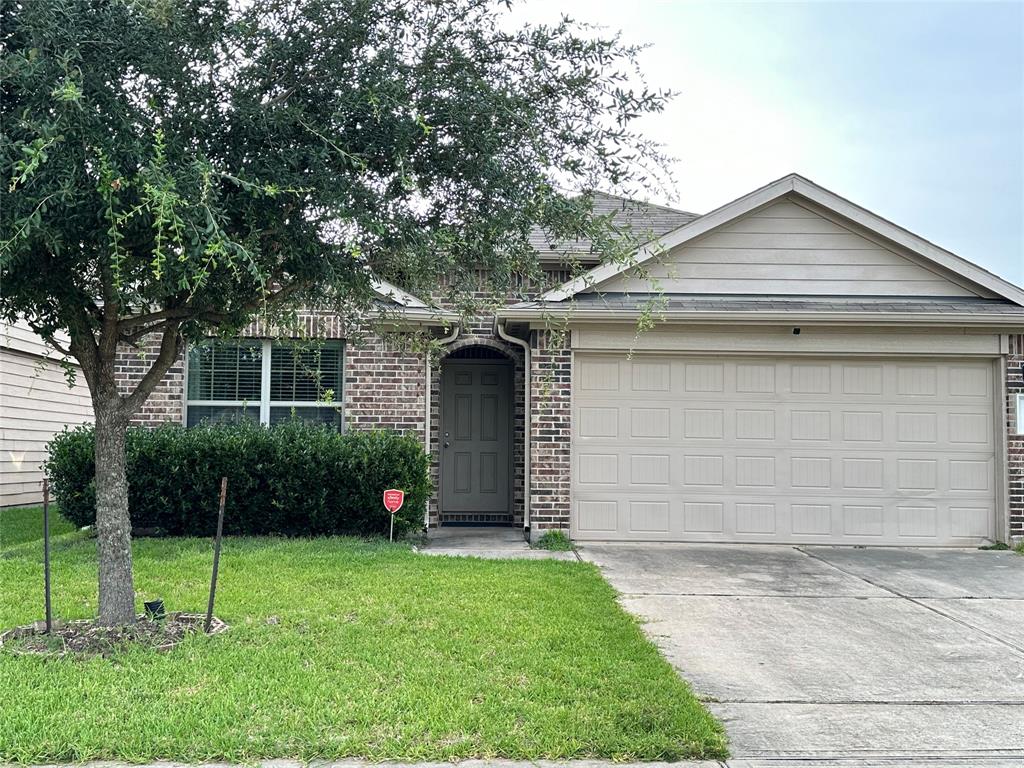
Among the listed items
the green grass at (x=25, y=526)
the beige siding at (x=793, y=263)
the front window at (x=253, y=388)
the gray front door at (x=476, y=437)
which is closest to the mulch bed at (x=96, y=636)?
the green grass at (x=25, y=526)

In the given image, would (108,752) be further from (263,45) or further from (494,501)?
(494,501)

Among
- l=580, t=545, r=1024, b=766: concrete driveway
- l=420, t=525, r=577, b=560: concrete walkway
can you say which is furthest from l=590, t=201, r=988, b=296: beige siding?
l=420, t=525, r=577, b=560: concrete walkway

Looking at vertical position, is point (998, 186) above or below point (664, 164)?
above

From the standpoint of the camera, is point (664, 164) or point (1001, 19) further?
point (1001, 19)

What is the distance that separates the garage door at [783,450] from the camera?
33.0 ft

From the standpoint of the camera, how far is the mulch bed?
16.6 ft

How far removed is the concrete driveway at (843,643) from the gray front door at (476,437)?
2.73 m

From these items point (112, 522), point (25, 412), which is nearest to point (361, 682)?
point (112, 522)

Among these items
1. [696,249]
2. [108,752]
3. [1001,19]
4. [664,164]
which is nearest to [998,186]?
[1001,19]

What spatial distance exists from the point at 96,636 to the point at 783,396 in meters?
7.84

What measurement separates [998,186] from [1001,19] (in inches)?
374

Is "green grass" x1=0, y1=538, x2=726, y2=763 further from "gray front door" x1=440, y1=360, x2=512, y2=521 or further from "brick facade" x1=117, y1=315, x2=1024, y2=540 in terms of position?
"gray front door" x1=440, y1=360, x2=512, y2=521

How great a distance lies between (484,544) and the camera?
9.80 metres

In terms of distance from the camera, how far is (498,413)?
12008mm
